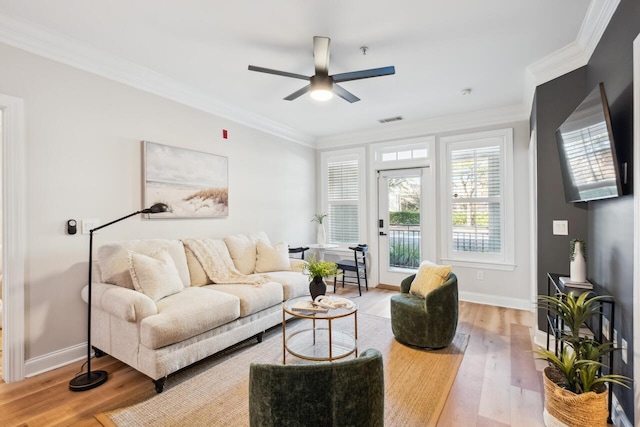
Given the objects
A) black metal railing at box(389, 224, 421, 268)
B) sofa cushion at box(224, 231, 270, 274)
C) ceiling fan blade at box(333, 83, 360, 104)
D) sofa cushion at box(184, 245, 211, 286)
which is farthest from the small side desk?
ceiling fan blade at box(333, 83, 360, 104)

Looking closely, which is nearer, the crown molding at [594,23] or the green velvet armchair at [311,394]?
the green velvet armchair at [311,394]

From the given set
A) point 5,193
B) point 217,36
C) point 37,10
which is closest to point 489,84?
point 217,36

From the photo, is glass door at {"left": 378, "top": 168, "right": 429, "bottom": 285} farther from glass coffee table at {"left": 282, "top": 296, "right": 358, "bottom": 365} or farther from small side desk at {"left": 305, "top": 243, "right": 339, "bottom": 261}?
glass coffee table at {"left": 282, "top": 296, "right": 358, "bottom": 365}

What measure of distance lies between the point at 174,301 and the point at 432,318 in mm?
2271

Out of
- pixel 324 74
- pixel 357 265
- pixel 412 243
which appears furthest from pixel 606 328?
pixel 357 265

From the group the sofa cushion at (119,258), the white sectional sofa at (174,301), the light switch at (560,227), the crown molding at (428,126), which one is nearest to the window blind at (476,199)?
the crown molding at (428,126)

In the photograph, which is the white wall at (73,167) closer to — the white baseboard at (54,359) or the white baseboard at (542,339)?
the white baseboard at (54,359)

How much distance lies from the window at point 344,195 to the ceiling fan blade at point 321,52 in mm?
3003

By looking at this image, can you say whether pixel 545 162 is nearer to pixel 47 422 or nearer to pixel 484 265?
pixel 484 265

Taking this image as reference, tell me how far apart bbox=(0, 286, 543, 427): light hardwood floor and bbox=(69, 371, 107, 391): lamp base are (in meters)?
0.04

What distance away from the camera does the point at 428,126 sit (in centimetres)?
484

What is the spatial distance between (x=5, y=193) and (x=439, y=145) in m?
4.92

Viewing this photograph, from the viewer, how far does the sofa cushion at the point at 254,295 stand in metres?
2.92

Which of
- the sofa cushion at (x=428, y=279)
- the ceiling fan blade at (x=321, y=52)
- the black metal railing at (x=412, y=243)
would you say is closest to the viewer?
the ceiling fan blade at (x=321, y=52)
